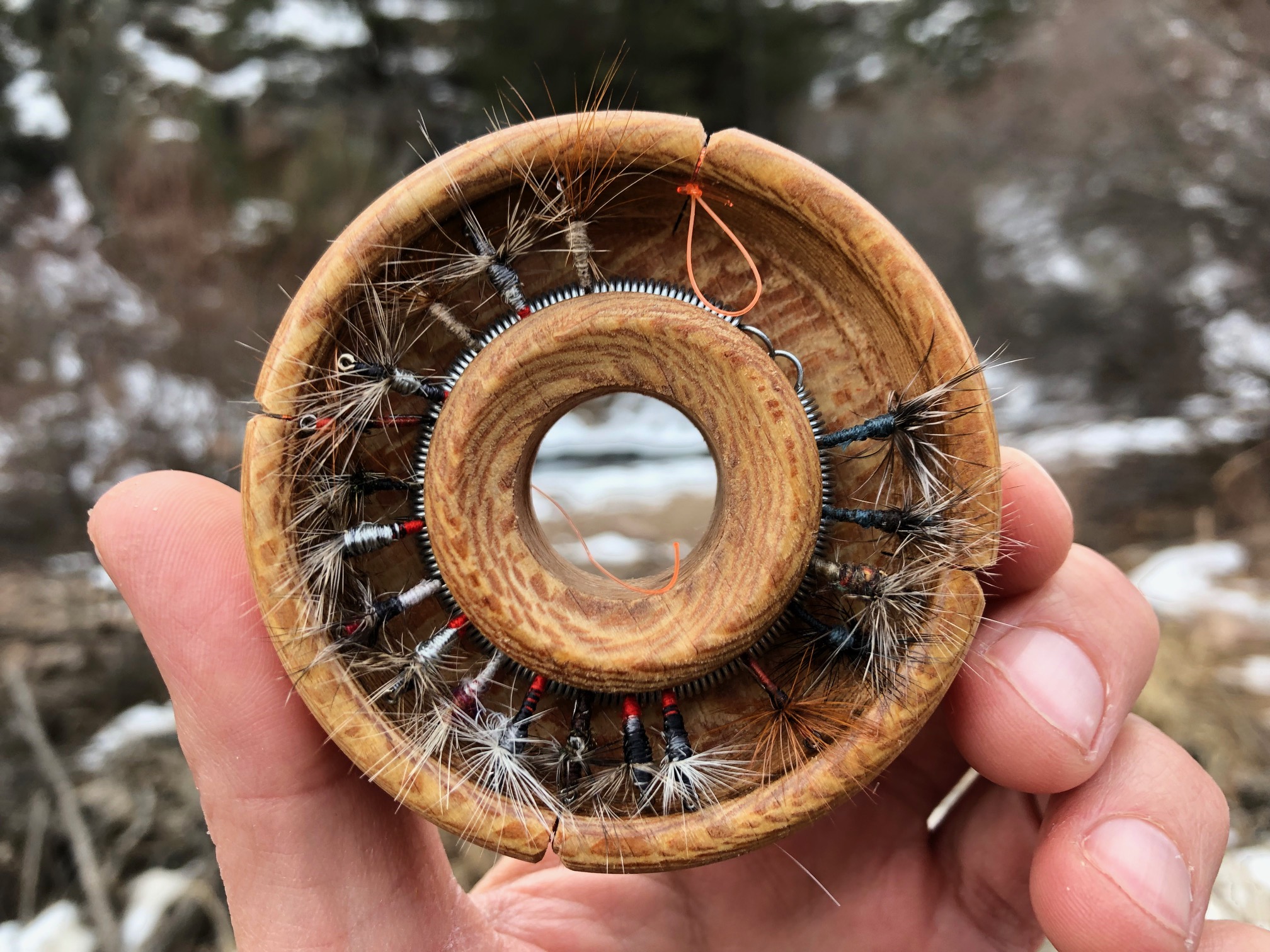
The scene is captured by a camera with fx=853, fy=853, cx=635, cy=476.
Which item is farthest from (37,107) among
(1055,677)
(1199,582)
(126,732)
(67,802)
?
Answer: (1199,582)

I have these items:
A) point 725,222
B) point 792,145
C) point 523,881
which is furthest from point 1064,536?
point 792,145

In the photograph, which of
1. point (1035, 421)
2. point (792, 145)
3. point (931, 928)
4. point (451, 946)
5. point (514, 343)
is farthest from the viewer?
point (792, 145)

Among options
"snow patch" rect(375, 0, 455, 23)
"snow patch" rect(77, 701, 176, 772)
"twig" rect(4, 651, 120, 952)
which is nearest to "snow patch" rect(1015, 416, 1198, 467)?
"snow patch" rect(375, 0, 455, 23)

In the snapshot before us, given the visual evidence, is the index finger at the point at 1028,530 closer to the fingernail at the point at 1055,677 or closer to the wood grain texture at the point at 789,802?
the fingernail at the point at 1055,677

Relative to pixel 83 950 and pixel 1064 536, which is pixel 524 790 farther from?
pixel 83 950

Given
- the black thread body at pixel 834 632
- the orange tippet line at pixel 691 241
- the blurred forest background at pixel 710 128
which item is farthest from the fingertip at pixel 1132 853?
the blurred forest background at pixel 710 128
